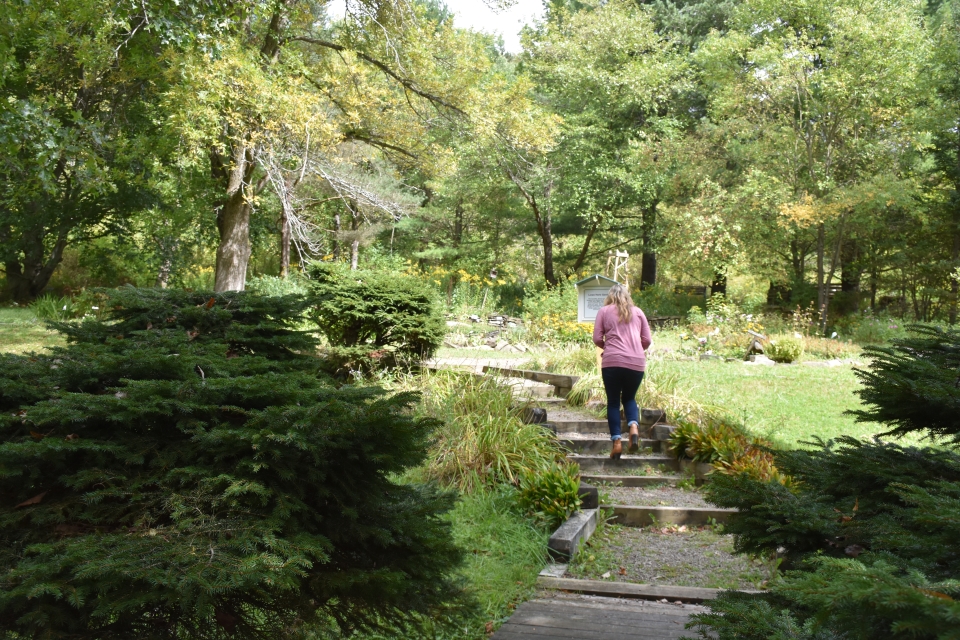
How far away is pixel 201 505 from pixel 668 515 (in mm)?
5004

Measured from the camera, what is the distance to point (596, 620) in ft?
12.7

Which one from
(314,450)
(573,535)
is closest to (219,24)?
(573,535)

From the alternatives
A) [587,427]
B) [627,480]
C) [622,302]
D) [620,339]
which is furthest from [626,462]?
[622,302]

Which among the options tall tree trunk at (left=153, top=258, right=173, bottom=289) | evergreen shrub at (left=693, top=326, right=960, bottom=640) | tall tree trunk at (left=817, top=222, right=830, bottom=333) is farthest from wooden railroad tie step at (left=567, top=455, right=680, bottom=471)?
tall tree trunk at (left=153, top=258, right=173, bottom=289)

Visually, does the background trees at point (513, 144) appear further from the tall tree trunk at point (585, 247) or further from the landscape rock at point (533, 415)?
the landscape rock at point (533, 415)

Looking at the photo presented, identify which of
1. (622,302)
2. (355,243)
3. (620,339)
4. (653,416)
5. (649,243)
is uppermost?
(649,243)

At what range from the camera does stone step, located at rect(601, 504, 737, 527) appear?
6297 mm

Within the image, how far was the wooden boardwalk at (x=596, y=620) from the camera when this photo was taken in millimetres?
3615

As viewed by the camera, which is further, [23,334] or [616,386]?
[23,334]

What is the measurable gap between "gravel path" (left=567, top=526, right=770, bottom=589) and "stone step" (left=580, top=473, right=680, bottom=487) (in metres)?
0.93

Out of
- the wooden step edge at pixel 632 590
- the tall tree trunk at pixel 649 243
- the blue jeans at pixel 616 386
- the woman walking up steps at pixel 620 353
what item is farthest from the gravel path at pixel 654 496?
the tall tree trunk at pixel 649 243

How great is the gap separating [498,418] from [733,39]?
17.3 metres

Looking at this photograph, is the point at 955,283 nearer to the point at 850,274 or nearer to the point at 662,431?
the point at 850,274

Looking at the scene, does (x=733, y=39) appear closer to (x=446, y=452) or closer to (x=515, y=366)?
(x=515, y=366)
